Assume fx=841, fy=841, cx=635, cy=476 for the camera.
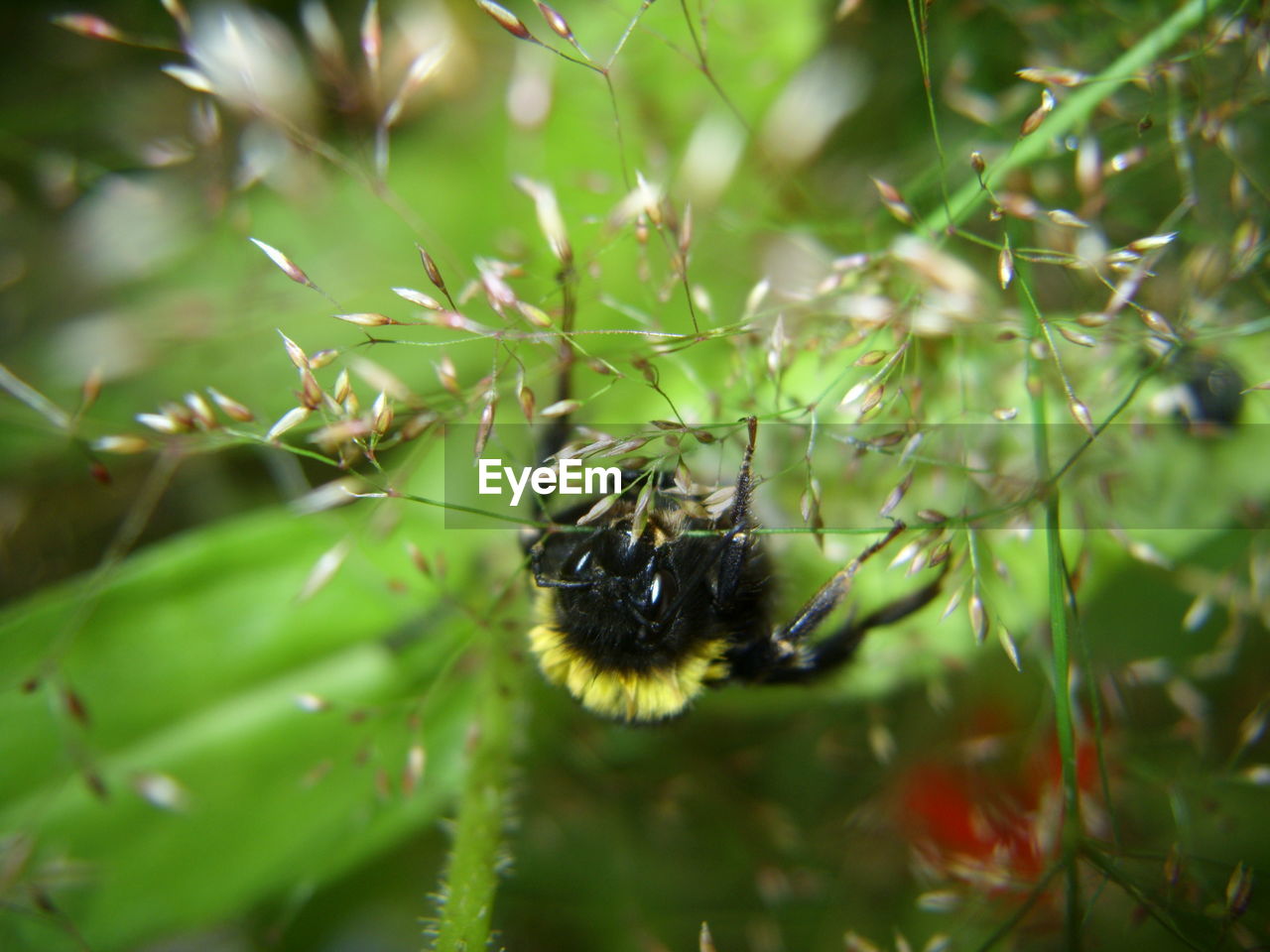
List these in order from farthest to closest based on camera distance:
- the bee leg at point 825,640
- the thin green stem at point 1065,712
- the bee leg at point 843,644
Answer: the bee leg at point 843,644
the bee leg at point 825,640
the thin green stem at point 1065,712

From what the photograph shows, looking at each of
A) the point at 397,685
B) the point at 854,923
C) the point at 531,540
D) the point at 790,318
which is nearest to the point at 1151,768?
the point at 854,923

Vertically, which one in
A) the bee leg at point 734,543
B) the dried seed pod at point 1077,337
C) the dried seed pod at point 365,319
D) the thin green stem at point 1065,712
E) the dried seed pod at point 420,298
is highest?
the dried seed pod at point 420,298

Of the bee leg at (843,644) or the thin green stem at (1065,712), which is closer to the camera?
the thin green stem at (1065,712)

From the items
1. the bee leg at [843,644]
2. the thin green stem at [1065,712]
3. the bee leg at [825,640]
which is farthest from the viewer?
the bee leg at [843,644]

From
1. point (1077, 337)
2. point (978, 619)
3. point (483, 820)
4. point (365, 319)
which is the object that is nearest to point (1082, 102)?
point (1077, 337)

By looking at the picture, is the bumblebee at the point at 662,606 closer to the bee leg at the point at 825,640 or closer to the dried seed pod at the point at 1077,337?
the bee leg at the point at 825,640

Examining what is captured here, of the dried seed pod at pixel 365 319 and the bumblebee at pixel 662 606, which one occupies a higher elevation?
the dried seed pod at pixel 365 319

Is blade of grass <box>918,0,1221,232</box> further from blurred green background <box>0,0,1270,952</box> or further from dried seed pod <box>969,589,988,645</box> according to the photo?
dried seed pod <box>969,589,988,645</box>

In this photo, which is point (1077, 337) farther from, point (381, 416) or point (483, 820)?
point (483, 820)

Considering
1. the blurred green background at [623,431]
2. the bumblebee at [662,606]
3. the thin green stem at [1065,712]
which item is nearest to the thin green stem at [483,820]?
the blurred green background at [623,431]

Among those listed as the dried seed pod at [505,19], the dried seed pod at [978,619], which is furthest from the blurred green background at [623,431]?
the dried seed pod at [505,19]
